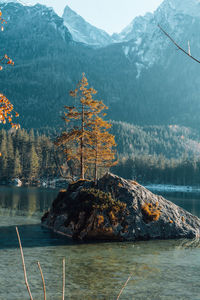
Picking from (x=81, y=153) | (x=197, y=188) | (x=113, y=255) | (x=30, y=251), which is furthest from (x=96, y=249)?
(x=197, y=188)

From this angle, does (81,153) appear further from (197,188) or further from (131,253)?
(197,188)

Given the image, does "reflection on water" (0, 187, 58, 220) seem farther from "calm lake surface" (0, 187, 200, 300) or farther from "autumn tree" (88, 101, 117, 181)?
"calm lake surface" (0, 187, 200, 300)

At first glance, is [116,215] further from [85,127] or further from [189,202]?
[189,202]

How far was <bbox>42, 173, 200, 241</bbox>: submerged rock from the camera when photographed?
28766mm

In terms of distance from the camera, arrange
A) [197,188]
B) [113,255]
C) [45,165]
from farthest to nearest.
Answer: [197,188] → [45,165] → [113,255]

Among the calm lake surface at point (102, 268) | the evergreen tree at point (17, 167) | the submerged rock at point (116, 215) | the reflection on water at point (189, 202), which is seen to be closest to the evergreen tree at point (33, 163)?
the evergreen tree at point (17, 167)

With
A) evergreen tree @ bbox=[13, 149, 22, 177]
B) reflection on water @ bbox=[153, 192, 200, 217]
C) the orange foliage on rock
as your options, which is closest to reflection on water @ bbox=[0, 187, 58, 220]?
the orange foliage on rock

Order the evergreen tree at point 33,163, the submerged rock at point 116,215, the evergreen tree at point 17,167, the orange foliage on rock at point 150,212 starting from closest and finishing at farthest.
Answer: the submerged rock at point 116,215, the orange foliage on rock at point 150,212, the evergreen tree at point 17,167, the evergreen tree at point 33,163

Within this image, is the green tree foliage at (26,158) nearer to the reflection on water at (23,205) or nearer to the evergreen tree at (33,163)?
the evergreen tree at (33,163)

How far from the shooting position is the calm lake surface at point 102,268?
1526cm

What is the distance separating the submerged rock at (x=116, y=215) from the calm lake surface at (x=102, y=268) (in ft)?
5.75

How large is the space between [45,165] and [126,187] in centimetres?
13261

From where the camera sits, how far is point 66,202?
3253cm

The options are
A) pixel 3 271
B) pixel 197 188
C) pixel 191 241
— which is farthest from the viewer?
pixel 197 188
